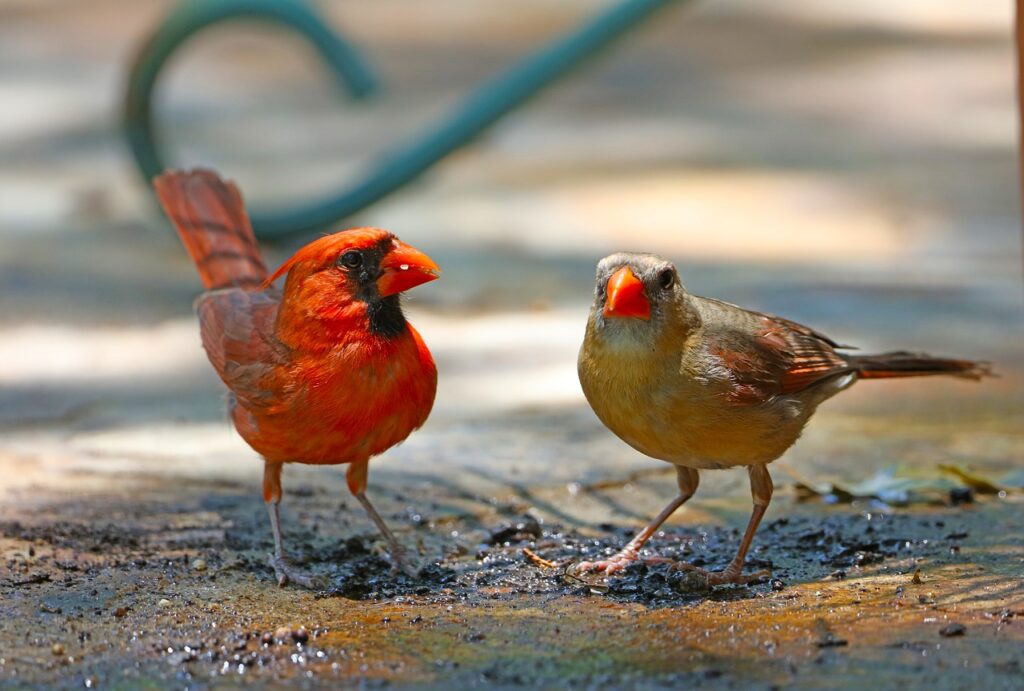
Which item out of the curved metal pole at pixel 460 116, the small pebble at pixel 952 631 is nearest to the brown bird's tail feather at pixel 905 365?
the small pebble at pixel 952 631

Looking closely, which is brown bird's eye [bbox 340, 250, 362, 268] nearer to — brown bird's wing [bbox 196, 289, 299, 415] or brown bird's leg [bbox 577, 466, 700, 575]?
brown bird's wing [bbox 196, 289, 299, 415]

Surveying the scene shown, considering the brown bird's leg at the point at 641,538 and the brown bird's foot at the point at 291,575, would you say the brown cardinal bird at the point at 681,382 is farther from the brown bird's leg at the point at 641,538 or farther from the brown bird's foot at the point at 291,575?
the brown bird's foot at the point at 291,575

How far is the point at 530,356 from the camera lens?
595cm

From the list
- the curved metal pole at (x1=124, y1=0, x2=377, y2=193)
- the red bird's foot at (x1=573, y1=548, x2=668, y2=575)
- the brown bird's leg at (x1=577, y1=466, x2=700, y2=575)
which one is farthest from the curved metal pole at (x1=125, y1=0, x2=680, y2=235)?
the red bird's foot at (x1=573, y1=548, x2=668, y2=575)

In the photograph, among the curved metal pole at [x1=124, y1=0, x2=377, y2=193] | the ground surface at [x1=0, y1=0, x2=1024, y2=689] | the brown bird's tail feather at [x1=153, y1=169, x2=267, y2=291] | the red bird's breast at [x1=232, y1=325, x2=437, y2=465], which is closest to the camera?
the ground surface at [x1=0, y1=0, x2=1024, y2=689]

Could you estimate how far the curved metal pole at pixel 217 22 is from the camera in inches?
284

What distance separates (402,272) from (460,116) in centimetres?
351

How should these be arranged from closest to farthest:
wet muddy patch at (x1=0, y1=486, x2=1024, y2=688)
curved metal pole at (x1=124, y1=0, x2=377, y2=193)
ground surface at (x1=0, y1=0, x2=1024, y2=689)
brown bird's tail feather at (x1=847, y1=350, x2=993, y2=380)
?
1. wet muddy patch at (x1=0, y1=486, x2=1024, y2=688)
2. ground surface at (x1=0, y1=0, x2=1024, y2=689)
3. brown bird's tail feather at (x1=847, y1=350, x2=993, y2=380)
4. curved metal pole at (x1=124, y1=0, x2=377, y2=193)

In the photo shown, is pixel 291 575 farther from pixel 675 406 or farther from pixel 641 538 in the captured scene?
pixel 675 406

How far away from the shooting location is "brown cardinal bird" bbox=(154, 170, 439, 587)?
145 inches

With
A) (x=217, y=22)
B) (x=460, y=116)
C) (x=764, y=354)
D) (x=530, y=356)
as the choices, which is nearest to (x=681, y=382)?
(x=764, y=354)

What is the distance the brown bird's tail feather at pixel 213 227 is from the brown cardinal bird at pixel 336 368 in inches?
24.1

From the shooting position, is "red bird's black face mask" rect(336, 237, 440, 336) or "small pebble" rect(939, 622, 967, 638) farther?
"red bird's black face mask" rect(336, 237, 440, 336)

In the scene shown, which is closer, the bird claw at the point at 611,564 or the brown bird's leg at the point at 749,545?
the brown bird's leg at the point at 749,545
